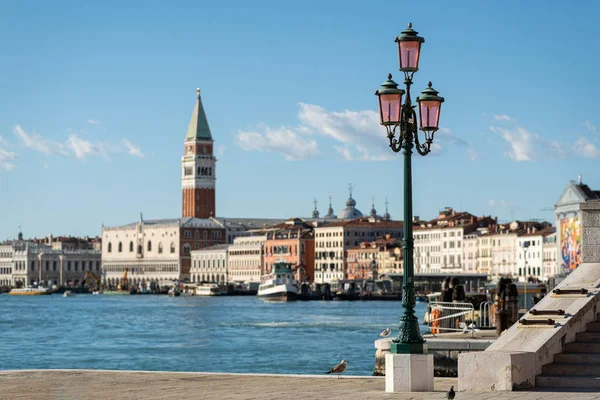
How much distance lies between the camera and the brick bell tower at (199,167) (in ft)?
529

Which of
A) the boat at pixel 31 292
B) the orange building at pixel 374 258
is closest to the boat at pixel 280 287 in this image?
the orange building at pixel 374 258

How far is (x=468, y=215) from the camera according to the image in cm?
13050

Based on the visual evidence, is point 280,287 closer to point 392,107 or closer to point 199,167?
point 199,167

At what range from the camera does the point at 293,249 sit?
14012 cm

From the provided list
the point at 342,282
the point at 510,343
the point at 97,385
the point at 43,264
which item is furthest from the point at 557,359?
the point at 43,264

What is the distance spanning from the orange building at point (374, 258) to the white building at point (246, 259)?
1180 centimetres

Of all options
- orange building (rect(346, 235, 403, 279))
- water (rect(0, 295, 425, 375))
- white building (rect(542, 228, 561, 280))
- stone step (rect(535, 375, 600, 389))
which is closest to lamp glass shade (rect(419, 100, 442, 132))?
stone step (rect(535, 375, 600, 389))

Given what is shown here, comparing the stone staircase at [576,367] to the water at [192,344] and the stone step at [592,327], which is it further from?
the water at [192,344]

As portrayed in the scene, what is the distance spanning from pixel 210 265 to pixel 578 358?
13994 centimetres

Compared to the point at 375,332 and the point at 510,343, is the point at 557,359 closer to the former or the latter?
the point at 510,343

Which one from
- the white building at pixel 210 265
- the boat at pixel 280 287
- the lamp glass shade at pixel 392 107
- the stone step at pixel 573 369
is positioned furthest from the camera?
the white building at pixel 210 265

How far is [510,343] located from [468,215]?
11912 cm

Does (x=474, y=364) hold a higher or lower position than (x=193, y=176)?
lower

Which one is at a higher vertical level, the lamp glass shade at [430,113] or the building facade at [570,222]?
the building facade at [570,222]
